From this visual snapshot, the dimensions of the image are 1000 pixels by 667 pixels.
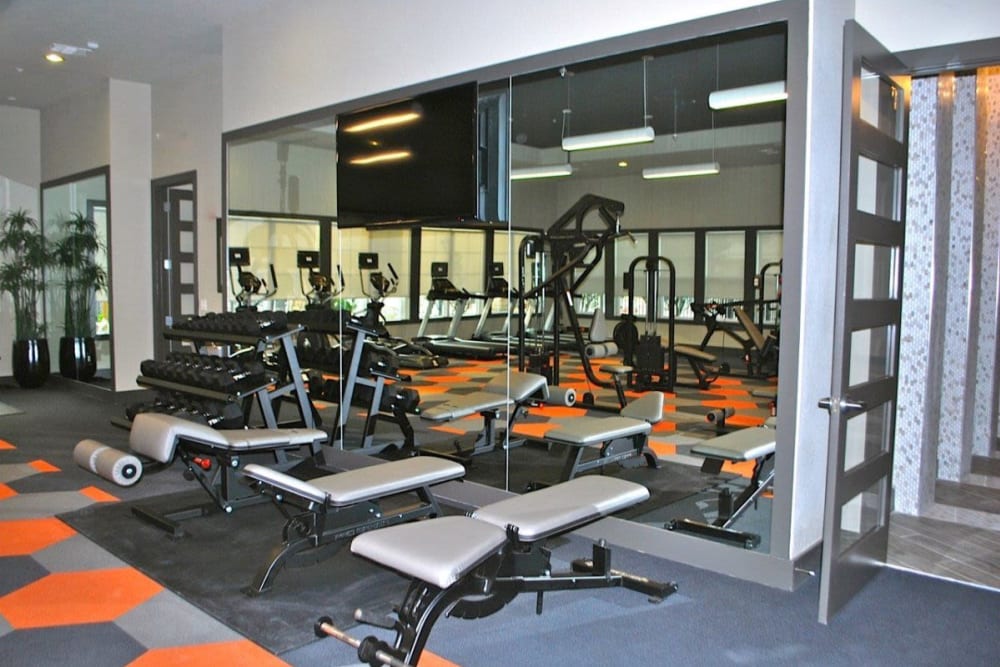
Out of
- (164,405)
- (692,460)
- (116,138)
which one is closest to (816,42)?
(692,460)

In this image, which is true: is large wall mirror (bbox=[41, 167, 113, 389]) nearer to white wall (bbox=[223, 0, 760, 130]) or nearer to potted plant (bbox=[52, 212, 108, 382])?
potted plant (bbox=[52, 212, 108, 382])

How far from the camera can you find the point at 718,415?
3826 mm

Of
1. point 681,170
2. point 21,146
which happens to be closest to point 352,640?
point 681,170

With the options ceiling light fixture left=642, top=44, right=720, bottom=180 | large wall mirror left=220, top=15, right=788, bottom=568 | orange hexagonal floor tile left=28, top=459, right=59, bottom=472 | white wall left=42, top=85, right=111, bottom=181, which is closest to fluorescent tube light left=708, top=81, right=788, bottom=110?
large wall mirror left=220, top=15, right=788, bottom=568

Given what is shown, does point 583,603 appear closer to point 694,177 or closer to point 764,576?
point 764,576

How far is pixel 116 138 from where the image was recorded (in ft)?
25.0

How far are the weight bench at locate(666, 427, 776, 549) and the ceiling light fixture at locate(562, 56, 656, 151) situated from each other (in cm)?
153

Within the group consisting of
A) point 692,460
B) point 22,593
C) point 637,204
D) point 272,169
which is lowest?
point 22,593

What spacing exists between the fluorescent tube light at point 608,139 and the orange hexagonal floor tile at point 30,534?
3046 mm

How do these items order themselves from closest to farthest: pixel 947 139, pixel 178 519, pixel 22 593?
1. pixel 22 593
2. pixel 178 519
3. pixel 947 139

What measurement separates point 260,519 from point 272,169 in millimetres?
2570

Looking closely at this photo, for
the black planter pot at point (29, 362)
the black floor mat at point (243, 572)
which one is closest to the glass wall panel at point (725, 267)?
the black floor mat at point (243, 572)

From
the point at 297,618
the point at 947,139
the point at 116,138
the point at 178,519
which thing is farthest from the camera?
Result: the point at 116,138

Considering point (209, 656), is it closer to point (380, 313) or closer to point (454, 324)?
point (454, 324)
